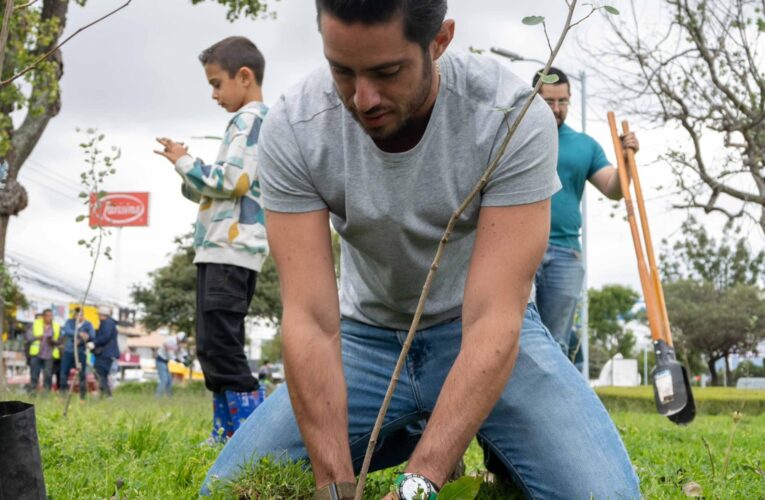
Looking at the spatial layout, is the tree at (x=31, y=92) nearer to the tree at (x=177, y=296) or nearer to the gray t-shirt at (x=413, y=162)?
the gray t-shirt at (x=413, y=162)

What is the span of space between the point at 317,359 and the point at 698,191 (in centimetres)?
1429

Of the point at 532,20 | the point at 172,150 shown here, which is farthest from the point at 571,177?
the point at 532,20

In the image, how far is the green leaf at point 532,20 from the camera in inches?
61.3

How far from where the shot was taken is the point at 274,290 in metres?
31.3

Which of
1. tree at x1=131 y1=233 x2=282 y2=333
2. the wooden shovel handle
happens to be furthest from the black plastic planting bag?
tree at x1=131 y1=233 x2=282 y2=333

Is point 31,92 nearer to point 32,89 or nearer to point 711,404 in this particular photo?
point 32,89

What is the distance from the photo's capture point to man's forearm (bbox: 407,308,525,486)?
2166 mm

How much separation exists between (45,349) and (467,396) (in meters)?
15.6

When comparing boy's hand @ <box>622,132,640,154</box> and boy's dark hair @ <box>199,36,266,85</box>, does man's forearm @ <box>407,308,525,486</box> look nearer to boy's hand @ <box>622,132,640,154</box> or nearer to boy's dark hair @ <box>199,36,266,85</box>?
boy's dark hair @ <box>199,36,266,85</box>

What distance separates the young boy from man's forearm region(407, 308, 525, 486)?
2192 millimetres

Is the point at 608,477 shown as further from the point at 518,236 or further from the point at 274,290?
the point at 274,290

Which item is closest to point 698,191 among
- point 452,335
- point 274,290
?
point 452,335

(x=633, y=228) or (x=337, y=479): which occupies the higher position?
(x=633, y=228)

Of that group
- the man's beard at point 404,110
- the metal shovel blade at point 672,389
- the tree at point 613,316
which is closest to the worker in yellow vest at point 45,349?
the metal shovel blade at point 672,389
